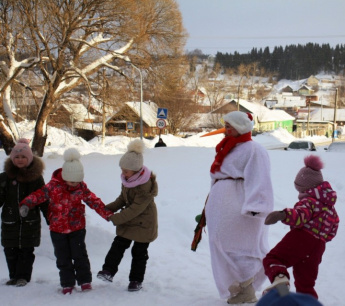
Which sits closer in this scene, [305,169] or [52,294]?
A: [305,169]

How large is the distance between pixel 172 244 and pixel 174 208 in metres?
1.40

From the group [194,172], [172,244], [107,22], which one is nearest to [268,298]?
[172,244]

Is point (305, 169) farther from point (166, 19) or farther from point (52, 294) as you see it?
point (166, 19)

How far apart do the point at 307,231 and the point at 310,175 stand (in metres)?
0.48

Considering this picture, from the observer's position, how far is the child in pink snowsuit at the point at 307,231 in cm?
347

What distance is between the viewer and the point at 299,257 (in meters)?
3.55

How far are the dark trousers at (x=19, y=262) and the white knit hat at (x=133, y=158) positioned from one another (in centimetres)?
132

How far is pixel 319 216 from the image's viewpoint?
3.56 metres

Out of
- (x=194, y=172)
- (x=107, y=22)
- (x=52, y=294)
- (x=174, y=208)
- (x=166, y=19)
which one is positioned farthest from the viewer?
(x=166, y=19)

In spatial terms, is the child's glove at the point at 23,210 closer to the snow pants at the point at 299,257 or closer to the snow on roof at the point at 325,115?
the snow pants at the point at 299,257

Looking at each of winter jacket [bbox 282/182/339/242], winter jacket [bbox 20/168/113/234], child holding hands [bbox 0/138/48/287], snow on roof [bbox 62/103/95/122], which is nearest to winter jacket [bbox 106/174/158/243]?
winter jacket [bbox 20/168/113/234]

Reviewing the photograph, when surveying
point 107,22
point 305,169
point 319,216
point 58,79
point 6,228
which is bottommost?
point 6,228

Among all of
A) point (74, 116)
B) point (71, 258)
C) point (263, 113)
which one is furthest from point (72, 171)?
point (263, 113)

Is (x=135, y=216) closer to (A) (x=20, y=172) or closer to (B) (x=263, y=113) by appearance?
(A) (x=20, y=172)
